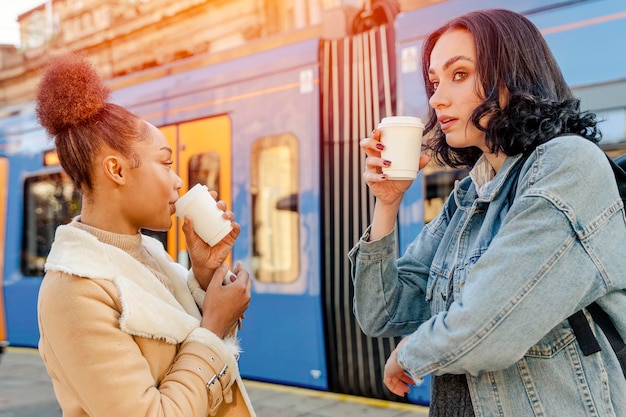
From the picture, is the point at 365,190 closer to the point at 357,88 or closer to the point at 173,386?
the point at 357,88

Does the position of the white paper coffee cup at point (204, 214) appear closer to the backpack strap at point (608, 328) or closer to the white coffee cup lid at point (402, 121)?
the white coffee cup lid at point (402, 121)

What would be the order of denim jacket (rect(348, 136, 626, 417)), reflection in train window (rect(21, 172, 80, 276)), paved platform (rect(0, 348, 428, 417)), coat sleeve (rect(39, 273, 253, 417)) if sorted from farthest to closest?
A: reflection in train window (rect(21, 172, 80, 276)), paved platform (rect(0, 348, 428, 417)), coat sleeve (rect(39, 273, 253, 417)), denim jacket (rect(348, 136, 626, 417))

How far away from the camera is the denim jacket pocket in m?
1.19

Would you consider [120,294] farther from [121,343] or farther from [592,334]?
[592,334]

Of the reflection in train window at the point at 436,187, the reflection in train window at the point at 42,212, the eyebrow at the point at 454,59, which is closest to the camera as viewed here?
the eyebrow at the point at 454,59

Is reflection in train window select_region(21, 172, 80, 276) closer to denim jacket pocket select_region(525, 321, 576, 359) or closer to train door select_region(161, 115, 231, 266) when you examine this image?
train door select_region(161, 115, 231, 266)

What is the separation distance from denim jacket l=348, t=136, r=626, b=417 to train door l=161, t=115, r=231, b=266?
3968 millimetres

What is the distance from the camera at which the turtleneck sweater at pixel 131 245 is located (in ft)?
4.86

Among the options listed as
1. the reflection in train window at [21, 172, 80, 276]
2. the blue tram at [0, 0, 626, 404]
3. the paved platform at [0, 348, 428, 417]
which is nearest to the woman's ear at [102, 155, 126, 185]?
the blue tram at [0, 0, 626, 404]

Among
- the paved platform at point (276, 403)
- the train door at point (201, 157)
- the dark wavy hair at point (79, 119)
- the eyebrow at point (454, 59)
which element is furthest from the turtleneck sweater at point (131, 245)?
the train door at point (201, 157)

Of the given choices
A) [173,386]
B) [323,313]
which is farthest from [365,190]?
[173,386]

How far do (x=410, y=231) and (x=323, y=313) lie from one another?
91 centimetres

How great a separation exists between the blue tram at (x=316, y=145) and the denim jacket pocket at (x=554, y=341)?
2.49 m

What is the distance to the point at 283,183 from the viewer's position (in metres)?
4.75
